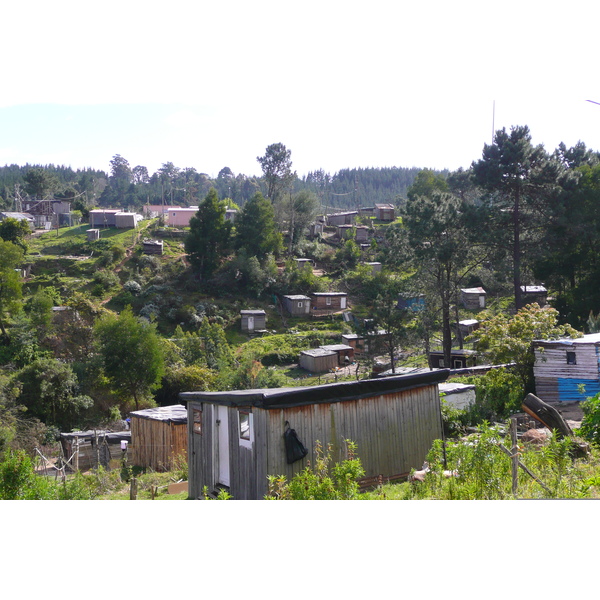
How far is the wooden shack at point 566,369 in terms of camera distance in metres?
9.91

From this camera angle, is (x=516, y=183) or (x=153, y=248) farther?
(x=153, y=248)

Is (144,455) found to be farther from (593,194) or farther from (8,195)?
(8,195)

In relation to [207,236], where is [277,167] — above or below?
above

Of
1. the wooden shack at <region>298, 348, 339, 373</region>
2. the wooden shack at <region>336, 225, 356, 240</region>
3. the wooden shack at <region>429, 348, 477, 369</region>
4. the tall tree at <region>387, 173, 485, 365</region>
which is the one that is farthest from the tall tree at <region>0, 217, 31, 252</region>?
the wooden shack at <region>429, 348, 477, 369</region>

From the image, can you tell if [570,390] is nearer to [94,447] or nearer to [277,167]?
[94,447]

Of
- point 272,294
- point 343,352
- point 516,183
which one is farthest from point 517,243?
point 272,294

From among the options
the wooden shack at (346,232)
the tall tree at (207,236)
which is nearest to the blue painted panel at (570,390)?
the tall tree at (207,236)

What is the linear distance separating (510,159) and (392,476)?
13.4 meters

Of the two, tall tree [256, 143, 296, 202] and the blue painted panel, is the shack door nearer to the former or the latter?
the blue painted panel

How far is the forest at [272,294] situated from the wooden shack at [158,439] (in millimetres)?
3090

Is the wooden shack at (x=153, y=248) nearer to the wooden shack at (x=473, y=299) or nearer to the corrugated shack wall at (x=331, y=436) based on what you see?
the wooden shack at (x=473, y=299)

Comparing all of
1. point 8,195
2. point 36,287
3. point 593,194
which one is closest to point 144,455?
point 593,194

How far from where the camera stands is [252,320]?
28547 mm

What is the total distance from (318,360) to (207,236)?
38.6ft
